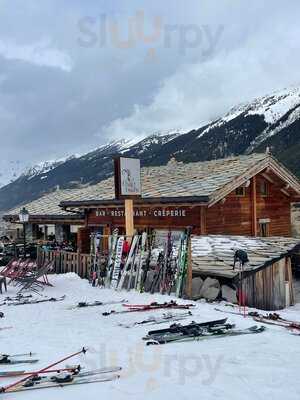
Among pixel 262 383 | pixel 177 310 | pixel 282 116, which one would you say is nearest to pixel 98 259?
pixel 177 310

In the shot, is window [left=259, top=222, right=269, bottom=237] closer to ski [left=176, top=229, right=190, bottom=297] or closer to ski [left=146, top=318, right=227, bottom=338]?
ski [left=176, top=229, right=190, bottom=297]

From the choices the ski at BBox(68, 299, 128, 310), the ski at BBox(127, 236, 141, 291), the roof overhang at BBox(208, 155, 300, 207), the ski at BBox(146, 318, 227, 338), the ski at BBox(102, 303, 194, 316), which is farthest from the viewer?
the roof overhang at BBox(208, 155, 300, 207)

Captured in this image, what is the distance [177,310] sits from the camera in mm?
9930

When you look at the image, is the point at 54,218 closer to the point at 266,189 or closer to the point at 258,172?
the point at 266,189

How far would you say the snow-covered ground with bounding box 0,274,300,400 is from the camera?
17.3 feet

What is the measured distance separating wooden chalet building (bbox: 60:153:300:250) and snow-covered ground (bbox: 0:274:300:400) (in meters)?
7.66

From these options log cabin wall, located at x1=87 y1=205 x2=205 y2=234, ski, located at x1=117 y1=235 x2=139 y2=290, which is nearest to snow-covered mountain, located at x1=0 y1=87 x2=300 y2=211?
log cabin wall, located at x1=87 y1=205 x2=205 y2=234

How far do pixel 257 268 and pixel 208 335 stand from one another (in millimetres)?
5523

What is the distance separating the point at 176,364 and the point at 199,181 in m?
12.9

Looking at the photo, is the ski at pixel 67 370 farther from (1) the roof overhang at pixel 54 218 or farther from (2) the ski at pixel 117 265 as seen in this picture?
(1) the roof overhang at pixel 54 218

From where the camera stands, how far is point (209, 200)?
642 inches

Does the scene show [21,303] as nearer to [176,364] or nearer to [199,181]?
[176,364]

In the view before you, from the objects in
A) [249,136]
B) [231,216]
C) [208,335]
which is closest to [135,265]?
[208,335]

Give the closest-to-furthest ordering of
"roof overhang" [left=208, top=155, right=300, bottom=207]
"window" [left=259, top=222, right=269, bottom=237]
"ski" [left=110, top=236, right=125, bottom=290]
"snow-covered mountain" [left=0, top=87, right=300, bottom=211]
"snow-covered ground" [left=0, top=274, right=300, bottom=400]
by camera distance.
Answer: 1. "snow-covered ground" [left=0, top=274, right=300, bottom=400]
2. "ski" [left=110, top=236, right=125, bottom=290]
3. "roof overhang" [left=208, top=155, right=300, bottom=207]
4. "window" [left=259, top=222, right=269, bottom=237]
5. "snow-covered mountain" [left=0, top=87, right=300, bottom=211]
